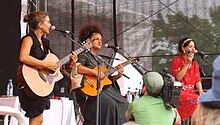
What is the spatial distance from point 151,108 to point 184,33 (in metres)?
2.54

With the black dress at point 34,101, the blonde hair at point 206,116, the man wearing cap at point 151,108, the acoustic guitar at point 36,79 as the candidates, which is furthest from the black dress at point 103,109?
the blonde hair at point 206,116

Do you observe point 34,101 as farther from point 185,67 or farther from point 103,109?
point 185,67

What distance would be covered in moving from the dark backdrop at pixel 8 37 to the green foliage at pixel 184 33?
5.63 feet

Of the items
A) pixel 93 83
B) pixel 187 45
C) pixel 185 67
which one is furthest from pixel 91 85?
pixel 187 45

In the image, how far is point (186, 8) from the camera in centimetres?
567

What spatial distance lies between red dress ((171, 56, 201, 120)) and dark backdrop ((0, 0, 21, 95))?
2.06 m

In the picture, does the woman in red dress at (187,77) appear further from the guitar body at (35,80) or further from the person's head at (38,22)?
the person's head at (38,22)

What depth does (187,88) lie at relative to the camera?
15.5 feet

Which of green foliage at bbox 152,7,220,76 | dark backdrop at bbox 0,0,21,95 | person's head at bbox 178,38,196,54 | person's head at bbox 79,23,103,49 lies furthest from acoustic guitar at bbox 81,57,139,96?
dark backdrop at bbox 0,0,21,95

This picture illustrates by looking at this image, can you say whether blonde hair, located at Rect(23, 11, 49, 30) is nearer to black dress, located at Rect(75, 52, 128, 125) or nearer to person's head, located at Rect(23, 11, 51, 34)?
person's head, located at Rect(23, 11, 51, 34)

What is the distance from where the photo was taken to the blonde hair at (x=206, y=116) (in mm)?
881

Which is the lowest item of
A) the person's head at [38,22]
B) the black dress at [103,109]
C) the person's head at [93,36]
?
the black dress at [103,109]

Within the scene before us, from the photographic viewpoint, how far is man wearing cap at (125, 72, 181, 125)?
10.6 feet

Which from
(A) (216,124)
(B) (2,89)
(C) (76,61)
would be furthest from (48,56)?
(A) (216,124)
